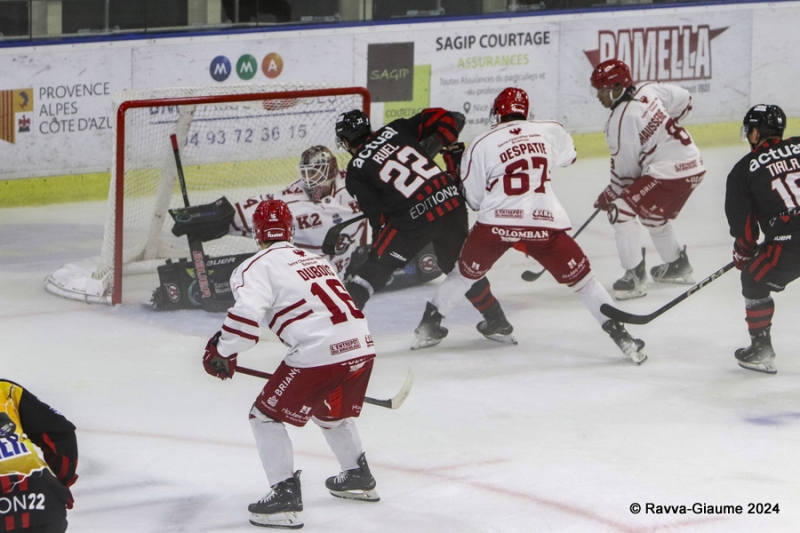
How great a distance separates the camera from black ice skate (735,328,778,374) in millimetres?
4988

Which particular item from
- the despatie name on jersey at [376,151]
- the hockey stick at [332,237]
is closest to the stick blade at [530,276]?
the hockey stick at [332,237]

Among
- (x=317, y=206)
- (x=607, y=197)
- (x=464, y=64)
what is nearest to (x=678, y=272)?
(x=607, y=197)

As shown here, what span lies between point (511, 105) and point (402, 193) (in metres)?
0.54

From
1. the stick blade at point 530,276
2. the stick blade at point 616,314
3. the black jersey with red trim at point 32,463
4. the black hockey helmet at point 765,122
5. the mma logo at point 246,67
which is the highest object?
the mma logo at point 246,67

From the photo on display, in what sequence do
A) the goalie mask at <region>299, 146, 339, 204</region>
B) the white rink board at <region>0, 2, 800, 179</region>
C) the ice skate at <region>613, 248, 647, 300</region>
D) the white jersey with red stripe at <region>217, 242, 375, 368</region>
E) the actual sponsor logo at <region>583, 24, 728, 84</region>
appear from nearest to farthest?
the white jersey with red stripe at <region>217, 242, 375, 368</region> < the goalie mask at <region>299, 146, 339, 204</region> < the ice skate at <region>613, 248, 647, 300</region> < the white rink board at <region>0, 2, 800, 179</region> < the actual sponsor logo at <region>583, 24, 728, 84</region>

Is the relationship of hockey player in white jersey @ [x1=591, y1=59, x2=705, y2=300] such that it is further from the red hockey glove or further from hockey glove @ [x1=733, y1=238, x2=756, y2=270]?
hockey glove @ [x1=733, y1=238, x2=756, y2=270]

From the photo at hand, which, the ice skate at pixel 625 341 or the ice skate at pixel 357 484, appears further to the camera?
the ice skate at pixel 625 341

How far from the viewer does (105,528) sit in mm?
3559

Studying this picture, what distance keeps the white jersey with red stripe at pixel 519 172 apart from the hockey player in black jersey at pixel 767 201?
0.64m

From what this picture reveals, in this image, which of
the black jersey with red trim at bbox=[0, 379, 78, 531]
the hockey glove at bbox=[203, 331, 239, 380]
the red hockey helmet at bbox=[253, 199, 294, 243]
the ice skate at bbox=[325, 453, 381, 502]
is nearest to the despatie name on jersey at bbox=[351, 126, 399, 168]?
the red hockey helmet at bbox=[253, 199, 294, 243]

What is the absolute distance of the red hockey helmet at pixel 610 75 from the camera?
19.5ft

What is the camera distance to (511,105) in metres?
5.15

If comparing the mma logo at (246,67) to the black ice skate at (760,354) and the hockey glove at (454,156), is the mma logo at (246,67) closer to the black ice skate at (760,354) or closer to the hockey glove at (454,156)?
the hockey glove at (454,156)

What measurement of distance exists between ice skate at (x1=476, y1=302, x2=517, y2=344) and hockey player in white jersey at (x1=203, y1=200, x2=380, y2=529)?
195 centimetres
